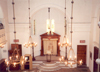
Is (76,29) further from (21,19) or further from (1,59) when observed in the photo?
(1,59)

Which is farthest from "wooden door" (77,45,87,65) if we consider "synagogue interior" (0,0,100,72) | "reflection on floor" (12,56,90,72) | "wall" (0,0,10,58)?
"wall" (0,0,10,58)

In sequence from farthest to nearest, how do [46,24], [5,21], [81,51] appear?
1. [81,51]
2. [46,24]
3. [5,21]

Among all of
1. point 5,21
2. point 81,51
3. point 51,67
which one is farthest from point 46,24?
point 81,51

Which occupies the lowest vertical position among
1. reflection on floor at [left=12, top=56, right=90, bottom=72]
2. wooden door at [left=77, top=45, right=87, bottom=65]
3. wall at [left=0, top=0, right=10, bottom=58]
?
reflection on floor at [left=12, top=56, right=90, bottom=72]

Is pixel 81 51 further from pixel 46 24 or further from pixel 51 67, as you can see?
pixel 46 24

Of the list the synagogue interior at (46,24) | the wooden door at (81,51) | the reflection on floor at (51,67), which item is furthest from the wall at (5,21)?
the wooden door at (81,51)

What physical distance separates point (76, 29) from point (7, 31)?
6375 mm

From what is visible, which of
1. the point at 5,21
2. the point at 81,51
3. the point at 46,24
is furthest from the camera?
the point at 81,51

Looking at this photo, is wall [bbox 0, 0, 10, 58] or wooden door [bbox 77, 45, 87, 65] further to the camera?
wooden door [bbox 77, 45, 87, 65]

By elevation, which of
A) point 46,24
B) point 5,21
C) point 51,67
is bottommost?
point 51,67

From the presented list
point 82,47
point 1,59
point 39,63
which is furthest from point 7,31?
point 82,47

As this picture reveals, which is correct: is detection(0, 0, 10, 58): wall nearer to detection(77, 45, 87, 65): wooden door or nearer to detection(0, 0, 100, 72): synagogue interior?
detection(0, 0, 100, 72): synagogue interior

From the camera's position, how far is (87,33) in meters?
11.9

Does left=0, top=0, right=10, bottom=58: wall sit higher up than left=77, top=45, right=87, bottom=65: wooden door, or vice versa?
left=0, top=0, right=10, bottom=58: wall
